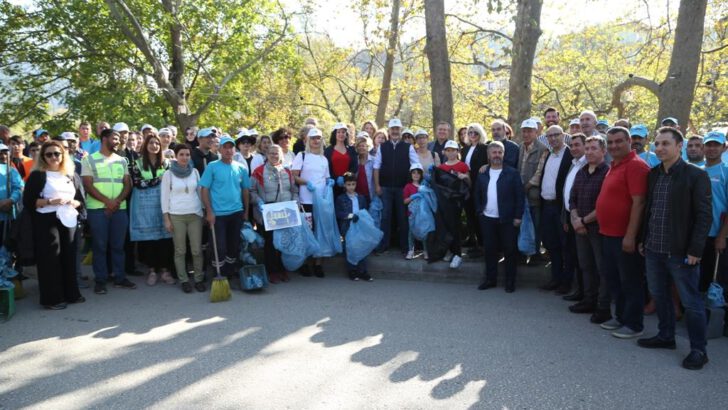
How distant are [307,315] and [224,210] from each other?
1928mm

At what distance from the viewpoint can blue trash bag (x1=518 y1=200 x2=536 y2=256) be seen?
21.4ft

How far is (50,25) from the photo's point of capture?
13484mm

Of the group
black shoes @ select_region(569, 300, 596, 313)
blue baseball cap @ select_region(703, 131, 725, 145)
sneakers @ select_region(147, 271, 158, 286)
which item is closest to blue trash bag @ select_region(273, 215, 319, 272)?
sneakers @ select_region(147, 271, 158, 286)

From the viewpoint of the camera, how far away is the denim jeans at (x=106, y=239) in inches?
252

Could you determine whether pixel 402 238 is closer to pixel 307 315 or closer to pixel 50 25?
pixel 307 315

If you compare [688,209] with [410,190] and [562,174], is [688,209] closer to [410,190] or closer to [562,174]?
[562,174]

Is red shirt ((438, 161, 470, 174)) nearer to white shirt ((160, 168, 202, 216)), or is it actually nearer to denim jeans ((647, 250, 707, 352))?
denim jeans ((647, 250, 707, 352))

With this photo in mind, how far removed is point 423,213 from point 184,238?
327 cm

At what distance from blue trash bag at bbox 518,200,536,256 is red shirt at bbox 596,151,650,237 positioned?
1496 mm

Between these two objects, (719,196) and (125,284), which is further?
(125,284)

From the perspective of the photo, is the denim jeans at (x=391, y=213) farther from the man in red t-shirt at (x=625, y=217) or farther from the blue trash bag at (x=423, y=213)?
the man in red t-shirt at (x=625, y=217)

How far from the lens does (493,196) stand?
6.50 m

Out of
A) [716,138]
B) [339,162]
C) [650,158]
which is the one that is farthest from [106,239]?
[716,138]

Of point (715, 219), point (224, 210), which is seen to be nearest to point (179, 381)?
point (224, 210)
